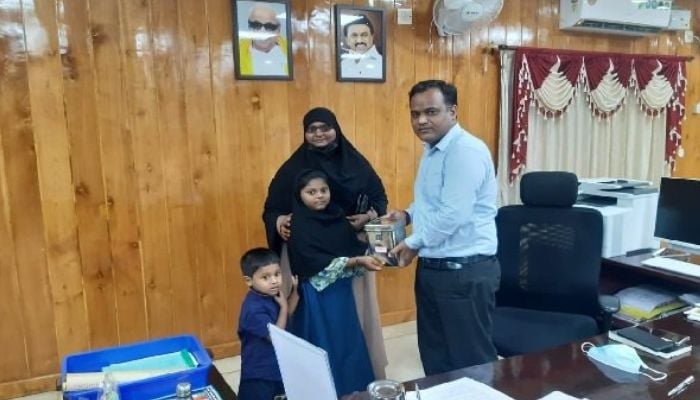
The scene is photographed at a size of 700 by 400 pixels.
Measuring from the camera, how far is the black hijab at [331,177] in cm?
231

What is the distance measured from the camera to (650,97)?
4.10 meters

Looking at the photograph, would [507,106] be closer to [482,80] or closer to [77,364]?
[482,80]

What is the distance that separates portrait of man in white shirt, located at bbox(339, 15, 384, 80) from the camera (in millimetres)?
3080

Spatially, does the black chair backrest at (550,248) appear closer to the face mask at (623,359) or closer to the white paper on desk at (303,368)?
the face mask at (623,359)

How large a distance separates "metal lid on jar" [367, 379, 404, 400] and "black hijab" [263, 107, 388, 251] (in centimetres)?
127

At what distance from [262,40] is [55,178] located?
1268 millimetres

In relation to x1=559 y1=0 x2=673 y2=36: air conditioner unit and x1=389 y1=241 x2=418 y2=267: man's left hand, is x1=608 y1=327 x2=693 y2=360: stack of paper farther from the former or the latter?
x1=559 y1=0 x2=673 y2=36: air conditioner unit

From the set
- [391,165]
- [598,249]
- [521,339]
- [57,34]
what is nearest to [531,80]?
[391,165]

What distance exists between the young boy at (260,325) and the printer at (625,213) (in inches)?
62.7

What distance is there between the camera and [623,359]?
138 cm

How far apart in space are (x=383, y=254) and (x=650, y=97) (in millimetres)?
3153

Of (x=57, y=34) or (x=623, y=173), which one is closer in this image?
(x=57, y=34)

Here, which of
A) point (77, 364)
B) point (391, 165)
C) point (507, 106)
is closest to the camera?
point (77, 364)

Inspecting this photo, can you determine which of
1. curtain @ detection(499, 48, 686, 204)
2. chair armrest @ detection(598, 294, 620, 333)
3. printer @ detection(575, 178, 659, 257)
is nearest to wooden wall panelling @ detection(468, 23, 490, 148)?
curtain @ detection(499, 48, 686, 204)
